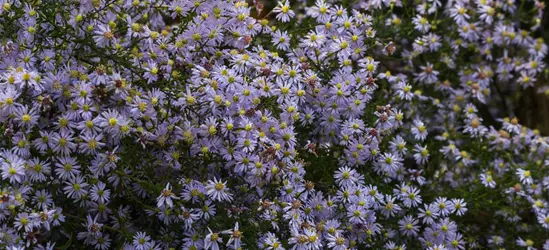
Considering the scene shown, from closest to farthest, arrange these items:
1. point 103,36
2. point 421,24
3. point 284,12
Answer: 1. point 103,36
2. point 284,12
3. point 421,24

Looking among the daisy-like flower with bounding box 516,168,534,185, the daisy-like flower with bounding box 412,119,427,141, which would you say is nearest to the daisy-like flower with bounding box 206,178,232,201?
the daisy-like flower with bounding box 412,119,427,141

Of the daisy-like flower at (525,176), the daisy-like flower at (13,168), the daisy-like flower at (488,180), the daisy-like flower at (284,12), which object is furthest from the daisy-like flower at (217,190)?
the daisy-like flower at (525,176)

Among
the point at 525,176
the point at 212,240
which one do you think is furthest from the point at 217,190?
the point at 525,176

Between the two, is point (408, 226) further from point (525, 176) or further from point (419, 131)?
point (525, 176)

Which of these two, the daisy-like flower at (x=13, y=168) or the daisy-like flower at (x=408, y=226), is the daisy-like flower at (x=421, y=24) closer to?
the daisy-like flower at (x=408, y=226)

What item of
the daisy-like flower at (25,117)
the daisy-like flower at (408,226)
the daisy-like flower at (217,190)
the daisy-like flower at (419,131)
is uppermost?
the daisy-like flower at (25,117)

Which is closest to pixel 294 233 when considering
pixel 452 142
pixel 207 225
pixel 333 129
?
pixel 207 225

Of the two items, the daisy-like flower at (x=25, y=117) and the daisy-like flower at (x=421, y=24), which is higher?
the daisy-like flower at (x=25, y=117)

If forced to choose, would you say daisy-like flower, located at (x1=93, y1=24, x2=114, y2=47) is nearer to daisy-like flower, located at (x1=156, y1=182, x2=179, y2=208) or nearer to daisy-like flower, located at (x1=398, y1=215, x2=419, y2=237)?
daisy-like flower, located at (x1=156, y1=182, x2=179, y2=208)

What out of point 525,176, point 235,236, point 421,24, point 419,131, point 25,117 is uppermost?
point 25,117
